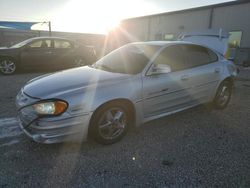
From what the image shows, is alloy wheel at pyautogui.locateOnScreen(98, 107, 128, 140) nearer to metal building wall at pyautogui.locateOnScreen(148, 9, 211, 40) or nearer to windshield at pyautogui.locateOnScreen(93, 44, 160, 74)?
windshield at pyautogui.locateOnScreen(93, 44, 160, 74)

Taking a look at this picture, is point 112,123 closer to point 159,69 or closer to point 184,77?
point 159,69

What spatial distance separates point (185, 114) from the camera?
13.7 ft

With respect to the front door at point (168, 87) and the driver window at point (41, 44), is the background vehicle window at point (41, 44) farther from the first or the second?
the front door at point (168, 87)

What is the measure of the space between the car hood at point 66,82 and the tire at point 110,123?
384 millimetres

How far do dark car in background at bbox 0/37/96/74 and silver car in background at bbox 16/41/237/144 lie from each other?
552 cm

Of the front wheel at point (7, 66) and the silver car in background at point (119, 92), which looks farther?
the front wheel at point (7, 66)

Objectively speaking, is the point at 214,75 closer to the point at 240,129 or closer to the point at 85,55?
the point at 240,129

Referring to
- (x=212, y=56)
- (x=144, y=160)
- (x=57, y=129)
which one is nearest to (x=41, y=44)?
(x=212, y=56)

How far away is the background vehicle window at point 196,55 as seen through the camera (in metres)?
3.79

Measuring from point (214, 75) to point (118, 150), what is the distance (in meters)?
2.47

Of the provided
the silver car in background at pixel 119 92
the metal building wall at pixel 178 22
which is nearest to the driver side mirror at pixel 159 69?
the silver car in background at pixel 119 92

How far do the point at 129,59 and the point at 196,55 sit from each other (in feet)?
4.42

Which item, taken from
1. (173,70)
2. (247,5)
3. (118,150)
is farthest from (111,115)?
(247,5)

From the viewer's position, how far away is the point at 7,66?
792 centimetres
